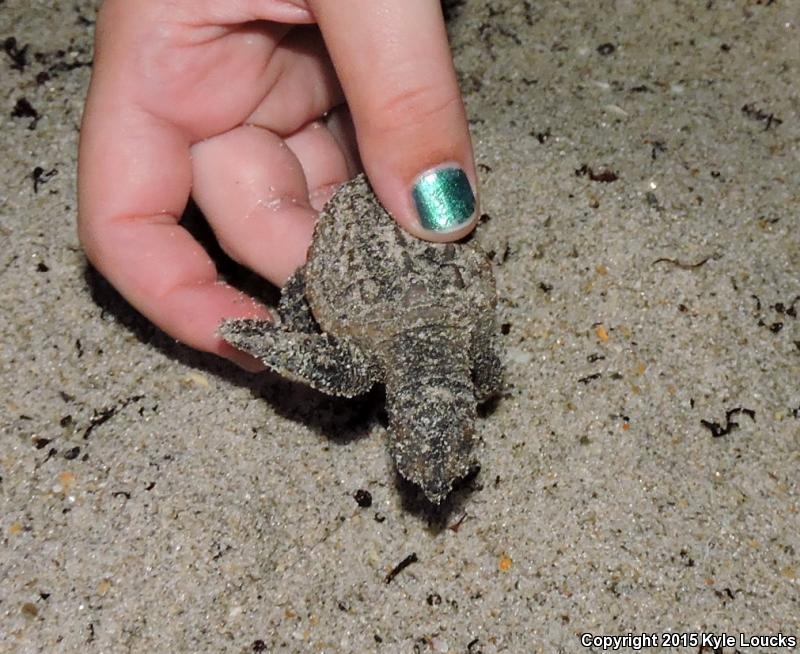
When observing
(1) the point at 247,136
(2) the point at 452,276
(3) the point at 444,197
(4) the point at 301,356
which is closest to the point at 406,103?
(3) the point at 444,197

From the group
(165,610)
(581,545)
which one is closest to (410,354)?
(581,545)

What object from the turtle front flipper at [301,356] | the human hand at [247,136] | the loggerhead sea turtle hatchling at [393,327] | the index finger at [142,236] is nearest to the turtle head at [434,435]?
the loggerhead sea turtle hatchling at [393,327]

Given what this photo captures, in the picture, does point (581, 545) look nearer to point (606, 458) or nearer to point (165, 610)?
point (606, 458)

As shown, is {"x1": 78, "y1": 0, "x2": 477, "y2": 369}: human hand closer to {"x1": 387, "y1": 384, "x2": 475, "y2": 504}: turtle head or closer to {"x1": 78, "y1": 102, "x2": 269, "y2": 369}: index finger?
→ {"x1": 78, "y1": 102, "x2": 269, "y2": 369}: index finger

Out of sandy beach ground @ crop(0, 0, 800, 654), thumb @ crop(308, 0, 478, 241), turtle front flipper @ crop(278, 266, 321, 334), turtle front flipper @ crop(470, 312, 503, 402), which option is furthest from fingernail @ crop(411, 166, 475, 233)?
sandy beach ground @ crop(0, 0, 800, 654)

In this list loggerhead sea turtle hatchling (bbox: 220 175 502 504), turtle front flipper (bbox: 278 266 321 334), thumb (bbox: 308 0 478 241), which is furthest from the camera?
turtle front flipper (bbox: 278 266 321 334)

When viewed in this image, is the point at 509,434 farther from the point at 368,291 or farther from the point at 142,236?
the point at 142,236
